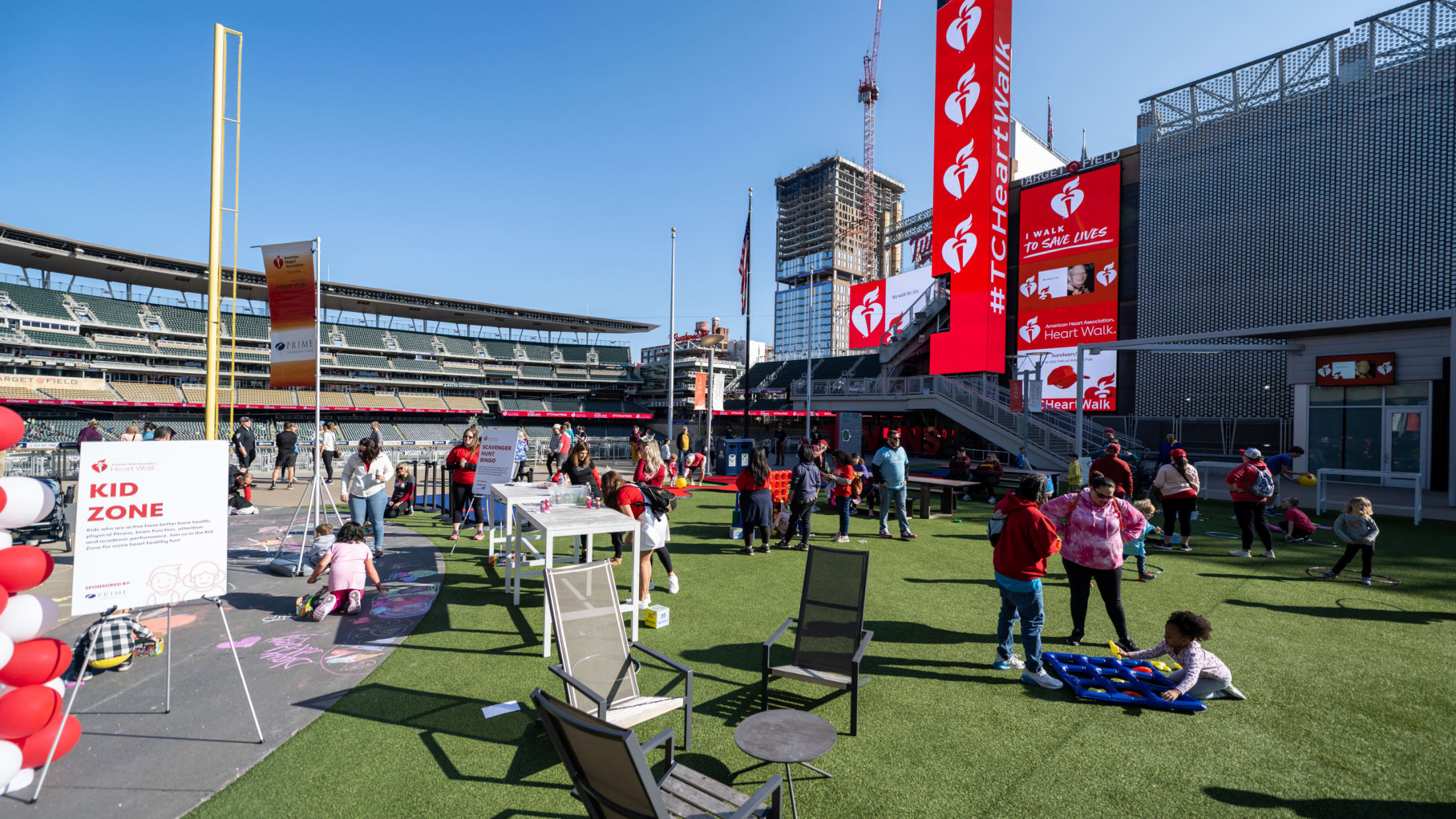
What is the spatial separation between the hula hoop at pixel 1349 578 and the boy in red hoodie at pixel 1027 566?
6308 mm

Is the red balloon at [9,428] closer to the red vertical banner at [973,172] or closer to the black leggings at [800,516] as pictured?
the black leggings at [800,516]

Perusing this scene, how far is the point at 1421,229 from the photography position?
62.7ft

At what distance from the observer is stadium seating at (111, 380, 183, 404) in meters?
36.6

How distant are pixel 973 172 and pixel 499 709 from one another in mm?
26719

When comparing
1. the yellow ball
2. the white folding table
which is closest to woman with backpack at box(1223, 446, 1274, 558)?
the white folding table

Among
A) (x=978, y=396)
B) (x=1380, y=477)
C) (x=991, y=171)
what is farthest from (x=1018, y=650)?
(x=991, y=171)

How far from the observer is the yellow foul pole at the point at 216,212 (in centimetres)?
610

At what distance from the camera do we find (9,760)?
335 centimetres

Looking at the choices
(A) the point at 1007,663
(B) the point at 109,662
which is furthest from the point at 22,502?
(A) the point at 1007,663

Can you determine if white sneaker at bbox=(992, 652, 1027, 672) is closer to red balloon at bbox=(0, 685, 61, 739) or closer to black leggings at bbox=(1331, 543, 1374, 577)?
black leggings at bbox=(1331, 543, 1374, 577)

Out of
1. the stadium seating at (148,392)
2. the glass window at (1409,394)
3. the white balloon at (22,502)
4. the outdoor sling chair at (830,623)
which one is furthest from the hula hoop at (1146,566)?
the stadium seating at (148,392)

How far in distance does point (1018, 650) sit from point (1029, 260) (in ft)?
90.8

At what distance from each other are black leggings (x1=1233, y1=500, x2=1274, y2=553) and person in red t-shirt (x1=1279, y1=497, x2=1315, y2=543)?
1963 millimetres

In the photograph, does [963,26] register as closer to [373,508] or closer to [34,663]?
[373,508]
